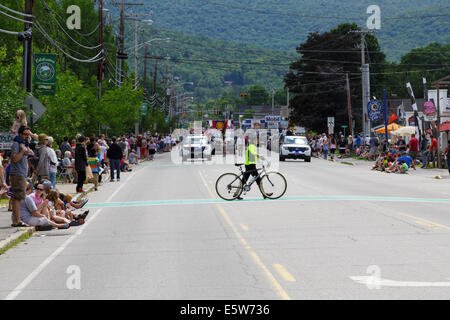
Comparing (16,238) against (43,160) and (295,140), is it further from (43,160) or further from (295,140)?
(295,140)

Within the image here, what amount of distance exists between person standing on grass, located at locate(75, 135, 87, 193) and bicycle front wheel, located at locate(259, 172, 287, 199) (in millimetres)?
6740

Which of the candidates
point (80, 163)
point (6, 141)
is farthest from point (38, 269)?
point (80, 163)

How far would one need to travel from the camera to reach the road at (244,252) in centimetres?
914

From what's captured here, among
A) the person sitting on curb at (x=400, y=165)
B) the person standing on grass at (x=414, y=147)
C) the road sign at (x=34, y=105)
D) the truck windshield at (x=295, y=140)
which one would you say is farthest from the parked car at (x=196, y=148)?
the road sign at (x=34, y=105)

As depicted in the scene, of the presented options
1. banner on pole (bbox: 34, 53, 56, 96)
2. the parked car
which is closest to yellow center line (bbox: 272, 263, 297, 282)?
banner on pole (bbox: 34, 53, 56, 96)

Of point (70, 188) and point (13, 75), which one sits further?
point (13, 75)

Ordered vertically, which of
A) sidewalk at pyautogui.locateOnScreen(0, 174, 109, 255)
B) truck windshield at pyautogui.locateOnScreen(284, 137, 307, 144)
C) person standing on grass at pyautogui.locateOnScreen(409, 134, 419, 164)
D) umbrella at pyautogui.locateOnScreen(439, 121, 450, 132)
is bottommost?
sidewalk at pyautogui.locateOnScreen(0, 174, 109, 255)

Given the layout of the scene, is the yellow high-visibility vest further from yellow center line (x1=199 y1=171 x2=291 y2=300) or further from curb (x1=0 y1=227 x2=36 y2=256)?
curb (x1=0 y1=227 x2=36 y2=256)

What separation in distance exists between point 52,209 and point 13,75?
560 inches

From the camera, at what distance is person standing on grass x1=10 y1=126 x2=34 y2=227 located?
611 inches
